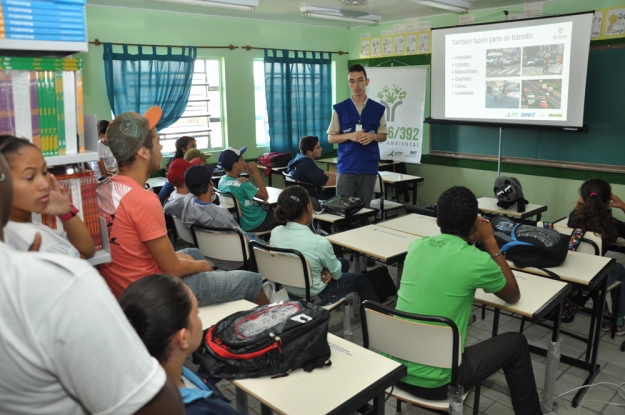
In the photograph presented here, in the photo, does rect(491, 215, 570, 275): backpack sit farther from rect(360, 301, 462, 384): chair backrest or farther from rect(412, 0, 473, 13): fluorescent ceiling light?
rect(412, 0, 473, 13): fluorescent ceiling light

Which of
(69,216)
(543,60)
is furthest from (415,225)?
(543,60)

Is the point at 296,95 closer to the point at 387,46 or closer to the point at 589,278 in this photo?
the point at 387,46

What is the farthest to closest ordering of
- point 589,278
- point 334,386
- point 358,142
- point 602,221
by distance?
point 358,142 → point 602,221 → point 589,278 → point 334,386

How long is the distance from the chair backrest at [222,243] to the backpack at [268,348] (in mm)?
1447

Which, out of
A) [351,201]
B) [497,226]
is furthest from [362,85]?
[497,226]

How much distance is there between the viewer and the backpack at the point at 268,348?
61.1 inches

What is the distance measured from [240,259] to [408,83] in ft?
15.4

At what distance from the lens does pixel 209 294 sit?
211 centimetres

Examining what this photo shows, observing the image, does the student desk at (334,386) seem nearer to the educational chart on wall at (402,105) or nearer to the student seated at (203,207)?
the student seated at (203,207)

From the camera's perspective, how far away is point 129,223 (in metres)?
1.91

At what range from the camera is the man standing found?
468 centimetres

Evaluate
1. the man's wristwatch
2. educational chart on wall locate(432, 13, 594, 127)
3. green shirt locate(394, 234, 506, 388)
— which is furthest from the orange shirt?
educational chart on wall locate(432, 13, 594, 127)

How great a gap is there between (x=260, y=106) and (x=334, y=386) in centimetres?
614

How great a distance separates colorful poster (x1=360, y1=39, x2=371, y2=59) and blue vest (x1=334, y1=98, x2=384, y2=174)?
315cm
